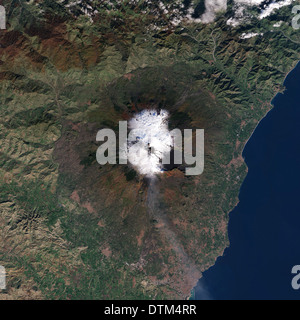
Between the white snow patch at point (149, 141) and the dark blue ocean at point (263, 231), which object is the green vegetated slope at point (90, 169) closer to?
the white snow patch at point (149, 141)

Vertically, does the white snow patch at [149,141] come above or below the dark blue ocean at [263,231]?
above

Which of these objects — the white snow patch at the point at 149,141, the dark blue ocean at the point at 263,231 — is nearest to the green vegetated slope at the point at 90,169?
the white snow patch at the point at 149,141

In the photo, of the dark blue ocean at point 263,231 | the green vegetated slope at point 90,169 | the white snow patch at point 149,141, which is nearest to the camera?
the green vegetated slope at point 90,169

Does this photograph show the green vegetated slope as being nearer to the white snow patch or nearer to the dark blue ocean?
the white snow patch

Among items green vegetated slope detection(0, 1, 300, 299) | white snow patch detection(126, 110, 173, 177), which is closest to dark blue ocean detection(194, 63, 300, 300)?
green vegetated slope detection(0, 1, 300, 299)

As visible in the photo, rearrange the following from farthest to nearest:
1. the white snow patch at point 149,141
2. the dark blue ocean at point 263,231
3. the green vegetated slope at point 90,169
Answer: the dark blue ocean at point 263,231, the white snow patch at point 149,141, the green vegetated slope at point 90,169

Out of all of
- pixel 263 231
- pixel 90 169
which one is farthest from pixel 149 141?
pixel 263 231

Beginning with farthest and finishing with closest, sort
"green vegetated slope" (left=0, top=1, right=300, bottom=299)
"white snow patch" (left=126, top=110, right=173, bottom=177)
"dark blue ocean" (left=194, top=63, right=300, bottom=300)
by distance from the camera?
"dark blue ocean" (left=194, top=63, right=300, bottom=300) → "white snow patch" (left=126, top=110, right=173, bottom=177) → "green vegetated slope" (left=0, top=1, right=300, bottom=299)
